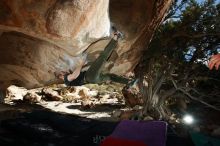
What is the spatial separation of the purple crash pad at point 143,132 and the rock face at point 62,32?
221 cm

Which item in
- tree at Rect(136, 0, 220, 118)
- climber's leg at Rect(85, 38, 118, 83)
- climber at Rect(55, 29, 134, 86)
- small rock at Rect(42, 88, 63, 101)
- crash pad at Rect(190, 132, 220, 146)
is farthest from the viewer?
small rock at Rect(42, 88, 63, 101)

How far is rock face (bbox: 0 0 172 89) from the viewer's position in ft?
19.7

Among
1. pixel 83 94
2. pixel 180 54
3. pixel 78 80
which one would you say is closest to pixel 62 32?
pixel 78 80

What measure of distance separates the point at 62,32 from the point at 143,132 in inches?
109

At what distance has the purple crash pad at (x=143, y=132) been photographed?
20.4ft

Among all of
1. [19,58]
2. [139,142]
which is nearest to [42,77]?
[19,58]

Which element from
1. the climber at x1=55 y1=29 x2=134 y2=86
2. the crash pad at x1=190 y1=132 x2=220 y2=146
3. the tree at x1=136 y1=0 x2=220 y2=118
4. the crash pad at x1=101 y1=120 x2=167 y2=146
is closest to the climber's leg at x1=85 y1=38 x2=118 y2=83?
the climber at x1=55 y1=29 x2=134 y2=86

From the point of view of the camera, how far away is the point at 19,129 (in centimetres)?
682

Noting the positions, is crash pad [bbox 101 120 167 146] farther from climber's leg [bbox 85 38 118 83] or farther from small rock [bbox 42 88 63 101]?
small rock [bbox 42 88 63 101]

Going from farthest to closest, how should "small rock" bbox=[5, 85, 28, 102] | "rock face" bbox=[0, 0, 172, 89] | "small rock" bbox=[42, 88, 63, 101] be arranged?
"small rock" bbox=[42, 88, 63, 101]
"small rock" bbox=[5, 85, 28, 102]
"rock face" bbox=[0, 0, 172, 89]

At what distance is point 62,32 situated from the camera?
6273mm

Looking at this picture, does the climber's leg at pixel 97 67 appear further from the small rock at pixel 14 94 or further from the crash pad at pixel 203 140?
the small rock at pixel 14 94

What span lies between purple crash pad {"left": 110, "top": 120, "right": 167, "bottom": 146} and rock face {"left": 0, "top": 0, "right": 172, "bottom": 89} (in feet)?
7.24

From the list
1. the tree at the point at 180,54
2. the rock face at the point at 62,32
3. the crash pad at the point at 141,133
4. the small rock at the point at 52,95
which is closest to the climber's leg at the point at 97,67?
the rock face at the point at 62,32
